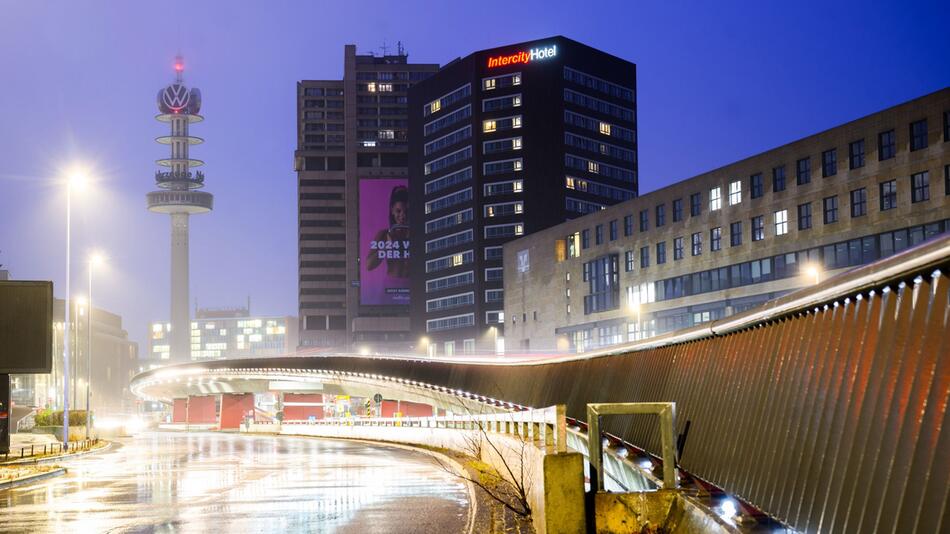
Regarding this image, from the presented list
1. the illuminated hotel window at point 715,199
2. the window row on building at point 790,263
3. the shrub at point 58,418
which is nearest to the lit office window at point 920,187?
the window row on building at point 790,263

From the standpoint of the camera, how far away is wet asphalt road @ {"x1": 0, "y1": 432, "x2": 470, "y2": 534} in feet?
58.2

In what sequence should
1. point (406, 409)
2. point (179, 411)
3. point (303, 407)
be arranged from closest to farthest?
point (406, 409) → point (303, 407) → point (179, 411)

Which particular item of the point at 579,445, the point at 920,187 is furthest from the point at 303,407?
the point at 579,445

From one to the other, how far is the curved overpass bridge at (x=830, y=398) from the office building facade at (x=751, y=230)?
58.3 metres

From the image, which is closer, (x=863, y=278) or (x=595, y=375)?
(x=863, y=278)

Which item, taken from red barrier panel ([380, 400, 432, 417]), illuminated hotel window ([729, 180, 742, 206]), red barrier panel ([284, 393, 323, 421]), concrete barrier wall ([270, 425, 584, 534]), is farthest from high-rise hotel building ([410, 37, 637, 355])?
concrete barrier wall ([270, 425, 584, 534])

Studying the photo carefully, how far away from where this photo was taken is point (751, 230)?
3351 inches

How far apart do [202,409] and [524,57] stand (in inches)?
2758

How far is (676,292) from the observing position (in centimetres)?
9531

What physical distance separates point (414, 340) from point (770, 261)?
104m

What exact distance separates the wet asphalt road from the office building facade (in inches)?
1794

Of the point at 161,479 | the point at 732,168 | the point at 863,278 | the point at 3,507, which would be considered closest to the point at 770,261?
the point at 732,168

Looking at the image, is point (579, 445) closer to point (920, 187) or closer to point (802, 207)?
point (920, 187)

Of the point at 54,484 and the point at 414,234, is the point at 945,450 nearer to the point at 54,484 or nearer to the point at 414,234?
the point at 54,484
